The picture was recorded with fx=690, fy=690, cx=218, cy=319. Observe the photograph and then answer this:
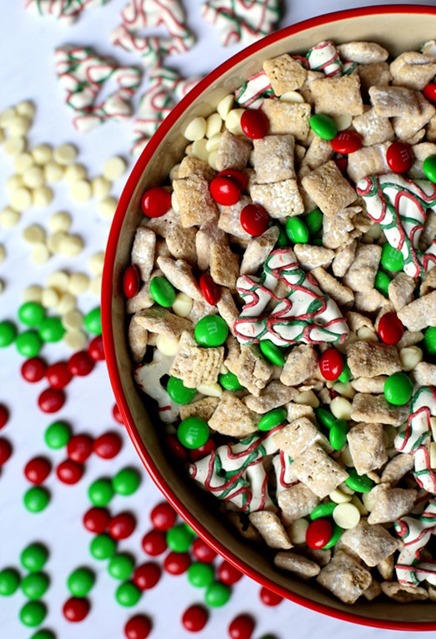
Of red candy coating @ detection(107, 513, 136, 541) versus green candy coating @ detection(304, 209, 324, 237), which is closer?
green candy coating @ detection(304, 209, 324, 237)

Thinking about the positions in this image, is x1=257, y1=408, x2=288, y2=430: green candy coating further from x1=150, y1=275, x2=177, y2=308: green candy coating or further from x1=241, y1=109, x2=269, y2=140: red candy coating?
x1=241, y1=109, x2=269, y2=140: red candy coating

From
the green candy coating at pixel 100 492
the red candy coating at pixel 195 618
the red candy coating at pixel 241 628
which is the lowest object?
the red candy coating at pixel 241 628

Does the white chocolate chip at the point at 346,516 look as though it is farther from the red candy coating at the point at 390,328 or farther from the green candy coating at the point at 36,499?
the green candy coating at the point at 36,499

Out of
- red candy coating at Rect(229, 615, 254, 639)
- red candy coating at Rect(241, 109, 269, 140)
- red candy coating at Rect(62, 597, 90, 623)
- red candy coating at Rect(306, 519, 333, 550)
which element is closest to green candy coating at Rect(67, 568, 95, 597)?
red candy coating at Rect(62, 597, 90, 623)

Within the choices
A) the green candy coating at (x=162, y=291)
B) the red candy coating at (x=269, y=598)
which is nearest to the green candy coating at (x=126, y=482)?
the red candy coating at (x=269, y=598)

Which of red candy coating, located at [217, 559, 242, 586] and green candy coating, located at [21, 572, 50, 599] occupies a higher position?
green candy coating, located at [21, 572, 50, 599]

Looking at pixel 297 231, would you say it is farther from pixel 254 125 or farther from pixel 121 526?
pixel 121 526

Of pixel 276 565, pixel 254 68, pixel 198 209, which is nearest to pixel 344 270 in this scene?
pixel 198 209

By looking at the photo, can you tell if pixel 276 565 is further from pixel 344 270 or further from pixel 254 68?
pixel 254 68
